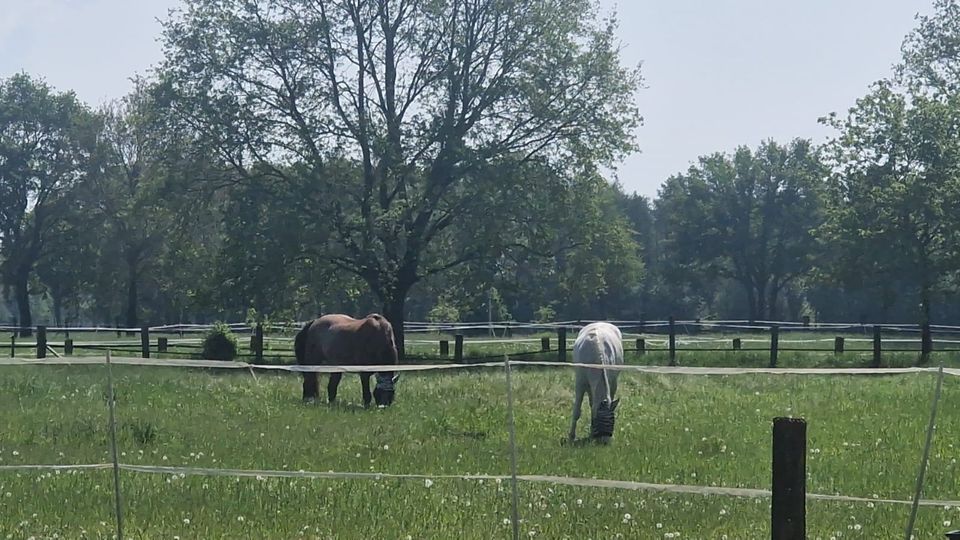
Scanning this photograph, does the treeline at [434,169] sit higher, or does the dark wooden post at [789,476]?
the treeline at [434,169]

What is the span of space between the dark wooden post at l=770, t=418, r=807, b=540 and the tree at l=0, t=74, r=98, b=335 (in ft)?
200

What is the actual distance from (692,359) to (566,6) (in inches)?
472

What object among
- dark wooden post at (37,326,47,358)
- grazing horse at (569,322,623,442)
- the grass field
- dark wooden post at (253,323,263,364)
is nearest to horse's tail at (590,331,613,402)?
grazing horse at (569,322,623,442)

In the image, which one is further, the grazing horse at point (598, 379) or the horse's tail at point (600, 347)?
the horse's tail at point (600, 347)

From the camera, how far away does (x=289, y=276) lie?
3300 centimetres

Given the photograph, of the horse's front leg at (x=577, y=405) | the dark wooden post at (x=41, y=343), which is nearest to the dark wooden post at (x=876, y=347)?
the horse's front leg at (x=577, y=405)

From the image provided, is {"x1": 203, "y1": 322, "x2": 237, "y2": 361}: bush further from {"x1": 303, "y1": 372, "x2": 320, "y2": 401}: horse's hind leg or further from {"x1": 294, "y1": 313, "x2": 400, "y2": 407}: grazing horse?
{"x1": 303, "y1": 372, "x2": 320, "y2": 401}: horse's hind leg

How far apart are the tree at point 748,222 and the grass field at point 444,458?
55.9 meters

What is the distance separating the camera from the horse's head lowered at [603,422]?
12.5 m

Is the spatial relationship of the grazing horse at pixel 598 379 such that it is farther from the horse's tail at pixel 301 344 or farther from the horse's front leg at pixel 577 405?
the horse's tail at pixel 301 344

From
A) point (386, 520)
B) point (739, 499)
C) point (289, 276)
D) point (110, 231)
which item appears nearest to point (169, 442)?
point (386, 520)

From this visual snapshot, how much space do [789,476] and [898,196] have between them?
33400 mm

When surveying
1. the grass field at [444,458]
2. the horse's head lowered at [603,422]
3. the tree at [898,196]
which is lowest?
the grass field at [444,458]

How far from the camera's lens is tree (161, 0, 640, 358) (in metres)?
33.8
